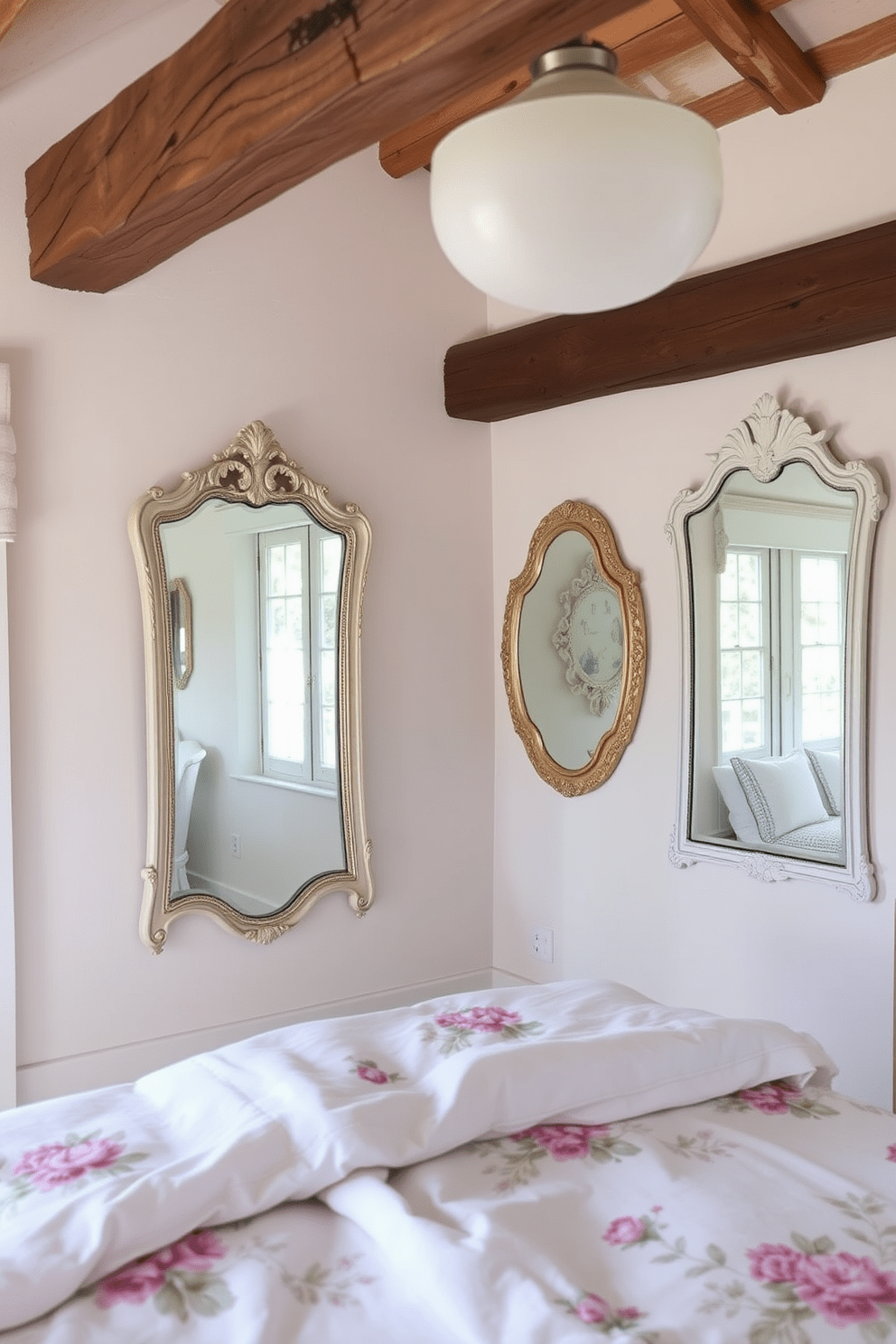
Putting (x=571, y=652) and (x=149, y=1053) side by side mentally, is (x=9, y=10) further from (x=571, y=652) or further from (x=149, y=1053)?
(x=149, y=1053)

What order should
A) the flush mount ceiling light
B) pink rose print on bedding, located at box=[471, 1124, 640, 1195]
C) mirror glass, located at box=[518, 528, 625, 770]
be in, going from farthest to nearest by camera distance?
mirror glass, located at box=[518, 528, 625, 770], pink rose print on bedding, located at box=[471, 1124, 640, 1195], the flush mount ceiling light

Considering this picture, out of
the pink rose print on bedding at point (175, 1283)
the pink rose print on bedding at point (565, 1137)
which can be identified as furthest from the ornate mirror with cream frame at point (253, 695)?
the pink rose print on bedding at point (175, 1283)

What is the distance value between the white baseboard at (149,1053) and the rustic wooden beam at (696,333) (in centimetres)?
185

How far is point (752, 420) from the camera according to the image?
9.78ft

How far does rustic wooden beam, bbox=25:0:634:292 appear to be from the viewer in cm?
164

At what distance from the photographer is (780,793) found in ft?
9.68

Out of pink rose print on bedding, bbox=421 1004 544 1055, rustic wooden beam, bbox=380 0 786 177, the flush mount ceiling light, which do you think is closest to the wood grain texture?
rustic wooden beam, bbox=380 0 786 177

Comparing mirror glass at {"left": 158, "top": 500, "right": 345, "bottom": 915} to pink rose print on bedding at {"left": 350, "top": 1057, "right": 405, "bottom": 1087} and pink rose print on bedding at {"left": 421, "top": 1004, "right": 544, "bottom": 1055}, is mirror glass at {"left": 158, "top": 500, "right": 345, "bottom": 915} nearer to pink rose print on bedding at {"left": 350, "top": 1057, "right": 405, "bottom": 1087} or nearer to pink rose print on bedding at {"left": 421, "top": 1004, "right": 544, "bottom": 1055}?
pink rose print on bedding at {"left": 421, "top": 1004, "right": 544, "bottom": 1055}

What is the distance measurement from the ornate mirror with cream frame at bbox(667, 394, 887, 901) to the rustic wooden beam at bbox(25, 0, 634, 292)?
1.39 m

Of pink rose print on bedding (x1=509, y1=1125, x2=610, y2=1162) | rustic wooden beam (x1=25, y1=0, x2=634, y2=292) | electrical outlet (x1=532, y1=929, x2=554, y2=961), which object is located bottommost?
electrical outlet (x1=532, y1=929, x2=554, y2=961)

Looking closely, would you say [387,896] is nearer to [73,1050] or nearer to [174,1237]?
[73,1050]

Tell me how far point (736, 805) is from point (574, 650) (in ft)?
2.42

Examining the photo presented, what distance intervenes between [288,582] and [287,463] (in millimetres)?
335

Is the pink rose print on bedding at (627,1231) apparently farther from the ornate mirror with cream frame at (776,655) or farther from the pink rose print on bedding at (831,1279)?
the ornate mirror with cream frame at (776,655)
